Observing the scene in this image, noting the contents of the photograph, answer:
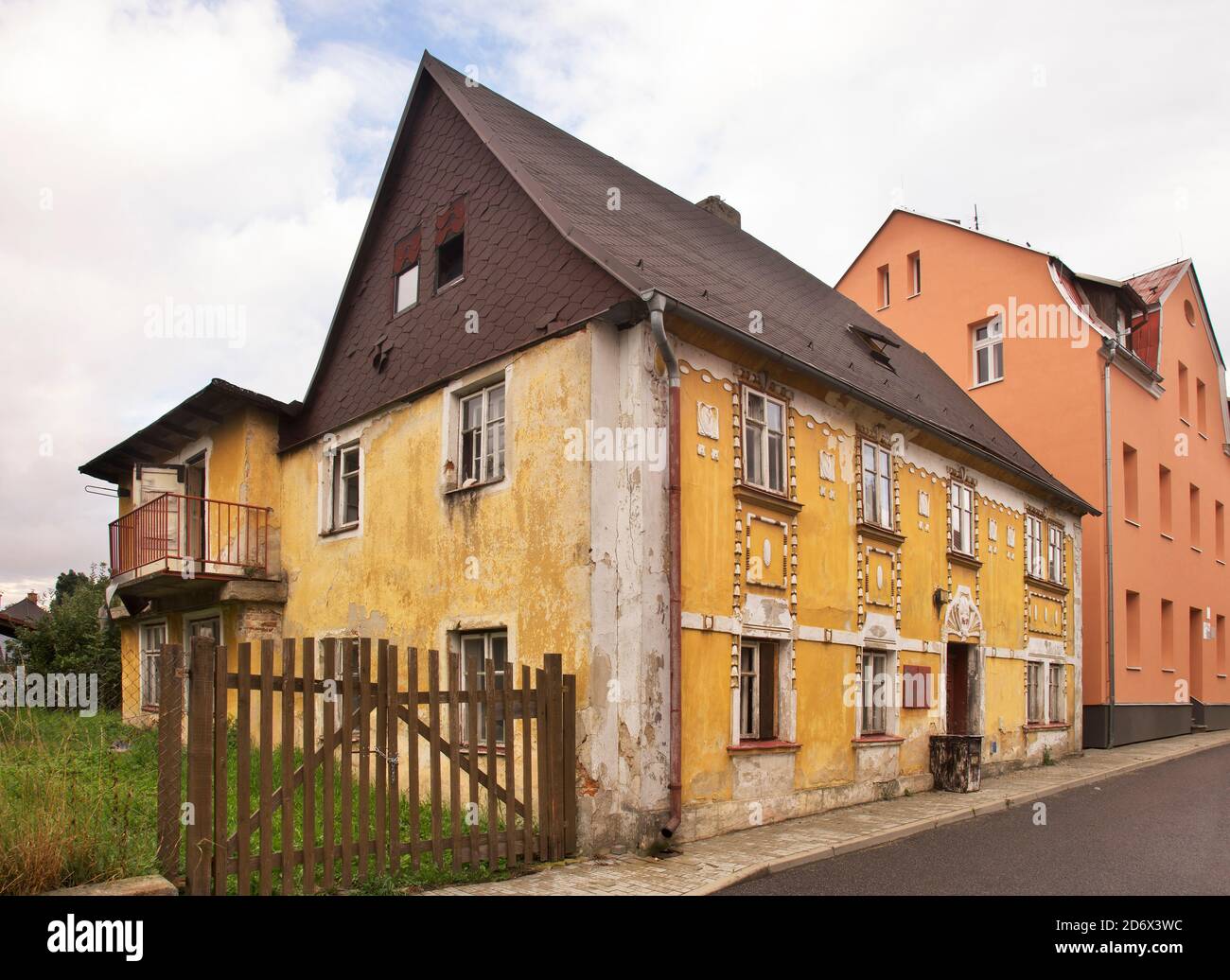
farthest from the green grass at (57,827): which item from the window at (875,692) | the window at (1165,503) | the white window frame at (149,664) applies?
the window at (1165,503)

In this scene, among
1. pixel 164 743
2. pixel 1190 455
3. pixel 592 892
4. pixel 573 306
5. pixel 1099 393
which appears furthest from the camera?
pixel 1190 455

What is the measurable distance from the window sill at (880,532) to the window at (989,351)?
11.0m

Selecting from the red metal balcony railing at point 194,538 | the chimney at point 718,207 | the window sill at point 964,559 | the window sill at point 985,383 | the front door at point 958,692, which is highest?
the chimney at point 718,207

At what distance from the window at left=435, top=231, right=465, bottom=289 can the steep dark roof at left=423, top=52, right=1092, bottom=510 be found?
142 cm

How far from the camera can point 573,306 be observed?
10336 millimetres

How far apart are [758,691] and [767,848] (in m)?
2.11

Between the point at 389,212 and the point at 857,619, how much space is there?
28.0 ft

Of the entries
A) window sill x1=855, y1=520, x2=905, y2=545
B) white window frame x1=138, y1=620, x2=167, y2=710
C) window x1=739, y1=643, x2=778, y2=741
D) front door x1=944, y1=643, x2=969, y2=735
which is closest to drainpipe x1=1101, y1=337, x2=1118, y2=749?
front door x1=944, y1=643, x2=969, y2=735

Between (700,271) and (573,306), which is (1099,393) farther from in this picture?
(573,306)

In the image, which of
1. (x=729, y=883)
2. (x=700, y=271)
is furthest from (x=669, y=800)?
(x=700, y=271)

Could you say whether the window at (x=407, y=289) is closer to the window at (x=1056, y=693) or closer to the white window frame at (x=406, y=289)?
the white window frame at (x=406, y=289)

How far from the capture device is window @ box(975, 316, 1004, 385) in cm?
2366

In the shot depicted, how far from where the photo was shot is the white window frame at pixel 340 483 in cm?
1393

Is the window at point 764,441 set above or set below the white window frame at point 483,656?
above
